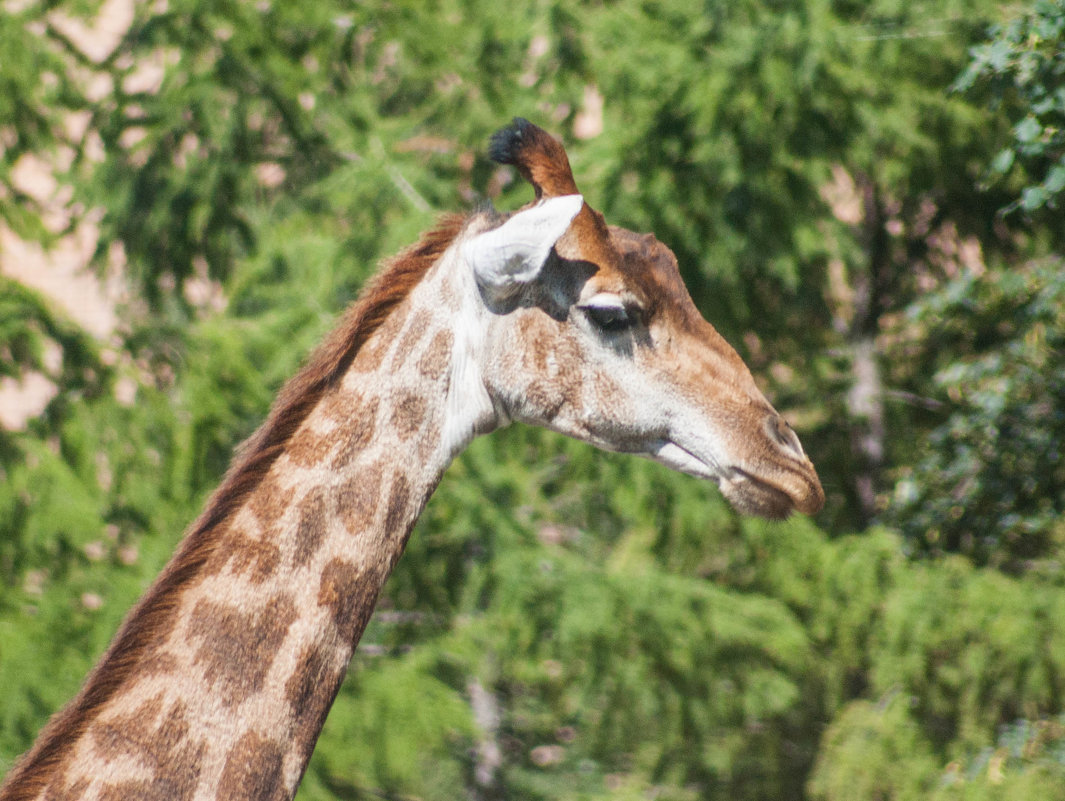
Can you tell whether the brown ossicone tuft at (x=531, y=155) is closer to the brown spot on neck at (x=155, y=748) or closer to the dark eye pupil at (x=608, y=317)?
the dark eye pupil at (x=608, y=317)

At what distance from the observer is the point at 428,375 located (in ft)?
7.83

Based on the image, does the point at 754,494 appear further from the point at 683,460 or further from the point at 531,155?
the point at 531,155

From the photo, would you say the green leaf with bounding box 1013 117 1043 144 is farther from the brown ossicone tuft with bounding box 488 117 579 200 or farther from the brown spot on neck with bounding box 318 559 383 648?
the brown spot on neck with bounding box 318 559 383 648

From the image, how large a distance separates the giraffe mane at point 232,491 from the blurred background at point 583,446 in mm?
3160

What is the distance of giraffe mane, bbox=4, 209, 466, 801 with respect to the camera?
80.9 inches

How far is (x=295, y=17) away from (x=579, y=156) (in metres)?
2.04

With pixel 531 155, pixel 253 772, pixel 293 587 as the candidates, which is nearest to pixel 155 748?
pixel 253 772

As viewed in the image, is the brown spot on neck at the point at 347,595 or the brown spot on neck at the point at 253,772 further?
the brown spot on neck at the point at 347,595

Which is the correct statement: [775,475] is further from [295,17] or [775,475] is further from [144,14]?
[144,14]

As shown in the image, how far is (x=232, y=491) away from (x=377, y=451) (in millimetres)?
309

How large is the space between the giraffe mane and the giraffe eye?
40 centimetres

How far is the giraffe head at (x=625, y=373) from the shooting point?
2377 mm

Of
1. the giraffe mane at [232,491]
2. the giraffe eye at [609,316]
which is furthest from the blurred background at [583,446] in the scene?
the giraffe mane at [232,491]

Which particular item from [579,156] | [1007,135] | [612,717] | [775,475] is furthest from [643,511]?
[775,475]
